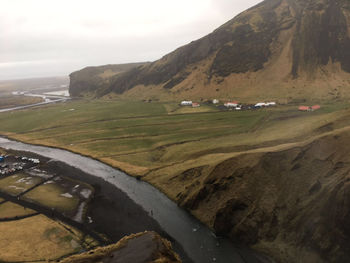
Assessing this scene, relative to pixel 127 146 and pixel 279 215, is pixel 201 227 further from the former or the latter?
pixel 127 146

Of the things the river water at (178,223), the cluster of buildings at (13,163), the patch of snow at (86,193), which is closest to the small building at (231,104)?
the river water at (178,223)

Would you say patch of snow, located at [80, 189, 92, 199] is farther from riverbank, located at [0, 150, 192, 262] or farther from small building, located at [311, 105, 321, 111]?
small building, located at [311, 105, 321, 111]

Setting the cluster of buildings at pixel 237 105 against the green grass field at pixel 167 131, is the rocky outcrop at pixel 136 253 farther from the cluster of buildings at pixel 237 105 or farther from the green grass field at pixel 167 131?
the cluster of buildings at pixel 237 105

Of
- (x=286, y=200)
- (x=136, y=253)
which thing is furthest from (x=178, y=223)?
(x=136, y=253)

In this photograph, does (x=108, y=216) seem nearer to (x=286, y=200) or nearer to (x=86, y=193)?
(x=86, y=193)

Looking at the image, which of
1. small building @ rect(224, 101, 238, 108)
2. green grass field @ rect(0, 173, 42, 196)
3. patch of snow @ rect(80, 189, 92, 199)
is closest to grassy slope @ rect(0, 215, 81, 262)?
patch of snow @ rect(80, 189, 92, 199)

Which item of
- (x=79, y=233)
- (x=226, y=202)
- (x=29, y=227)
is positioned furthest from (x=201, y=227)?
(x=29, y=227)
